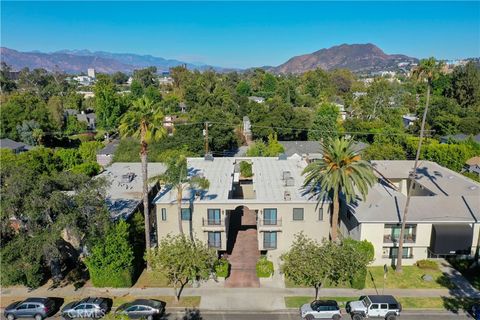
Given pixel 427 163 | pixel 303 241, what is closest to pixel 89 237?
pixel 303 241

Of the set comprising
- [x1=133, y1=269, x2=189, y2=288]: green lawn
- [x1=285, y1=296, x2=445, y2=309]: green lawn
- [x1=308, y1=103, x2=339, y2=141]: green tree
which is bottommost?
[x1=133, y1=269, x2=189, y2=288]: green lawn

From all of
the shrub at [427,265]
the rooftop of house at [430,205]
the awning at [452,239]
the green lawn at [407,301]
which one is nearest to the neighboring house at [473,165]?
the rooftop of house at [430,205]

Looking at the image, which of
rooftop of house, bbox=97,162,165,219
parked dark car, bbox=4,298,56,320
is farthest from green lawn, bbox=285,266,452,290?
parked dark car, bbox=4,298,56,320

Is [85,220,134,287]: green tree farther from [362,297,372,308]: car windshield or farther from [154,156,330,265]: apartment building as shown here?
[362,297,372,308]: car windshield

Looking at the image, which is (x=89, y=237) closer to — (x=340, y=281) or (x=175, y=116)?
(x=340, y=281)

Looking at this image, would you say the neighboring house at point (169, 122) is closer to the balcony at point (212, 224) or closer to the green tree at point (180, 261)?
the balcony at point (212, 224)

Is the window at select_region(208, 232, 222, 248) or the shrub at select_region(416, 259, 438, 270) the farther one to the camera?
the window at select_region(208, 232, 222, 248)

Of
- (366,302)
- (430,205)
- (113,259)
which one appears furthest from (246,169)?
(366,302)
